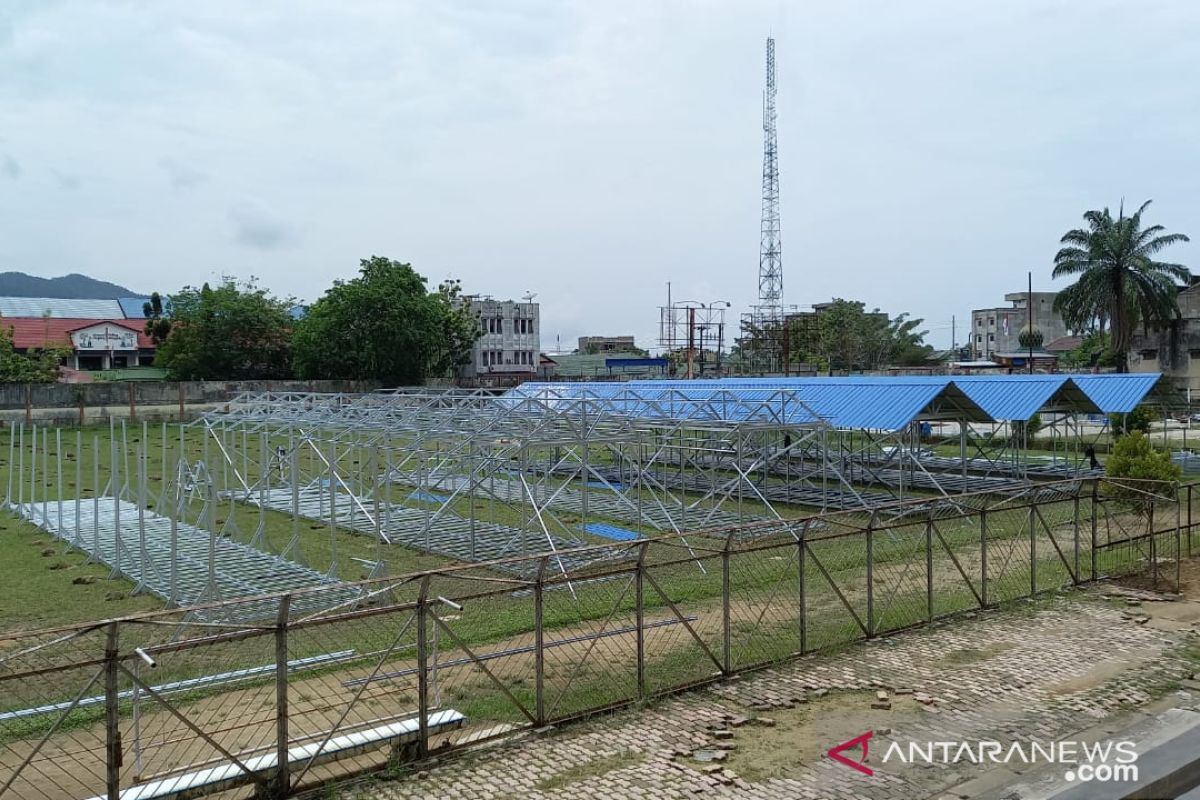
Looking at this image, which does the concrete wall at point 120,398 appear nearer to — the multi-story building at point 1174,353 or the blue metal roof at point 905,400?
the blue metal roof at point 905,400

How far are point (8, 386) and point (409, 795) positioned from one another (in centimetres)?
4730

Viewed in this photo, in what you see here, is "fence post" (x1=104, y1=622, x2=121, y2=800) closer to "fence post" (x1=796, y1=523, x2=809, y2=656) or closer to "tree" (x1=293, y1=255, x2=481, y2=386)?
"fence post" (x1=796, y1=523, x2=809, y2=656)

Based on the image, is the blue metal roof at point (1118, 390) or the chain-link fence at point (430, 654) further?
the blue metal roof at point (1118, 390)

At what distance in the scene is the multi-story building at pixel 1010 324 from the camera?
109875 mm

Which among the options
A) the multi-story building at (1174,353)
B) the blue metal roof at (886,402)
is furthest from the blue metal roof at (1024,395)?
the multi-story building at (1174,353)

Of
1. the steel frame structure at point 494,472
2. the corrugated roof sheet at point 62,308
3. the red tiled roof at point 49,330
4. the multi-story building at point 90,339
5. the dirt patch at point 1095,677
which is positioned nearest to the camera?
the dirt patch at point 1095,677

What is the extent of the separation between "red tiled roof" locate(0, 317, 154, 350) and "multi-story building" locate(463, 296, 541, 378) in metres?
25.8

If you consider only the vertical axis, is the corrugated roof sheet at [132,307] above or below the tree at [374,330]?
above

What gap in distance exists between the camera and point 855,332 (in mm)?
91688

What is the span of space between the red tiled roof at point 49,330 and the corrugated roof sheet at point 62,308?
1057 cm

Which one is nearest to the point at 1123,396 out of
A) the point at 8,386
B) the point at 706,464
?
the point at 706,464

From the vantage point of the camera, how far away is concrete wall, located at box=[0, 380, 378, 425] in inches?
1789

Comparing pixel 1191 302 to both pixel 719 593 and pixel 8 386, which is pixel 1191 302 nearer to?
pixel 719 593

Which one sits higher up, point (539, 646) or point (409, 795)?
point (539, 646)
